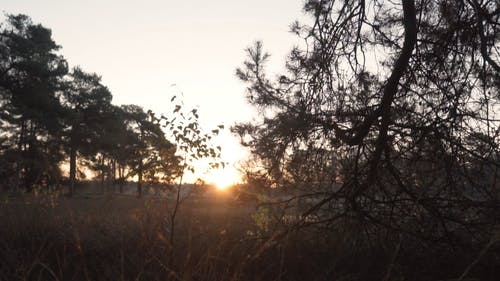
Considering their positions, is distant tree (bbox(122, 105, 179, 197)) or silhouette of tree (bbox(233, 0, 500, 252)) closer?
silhouette of tree (bbox(233, 0, 500, 252))

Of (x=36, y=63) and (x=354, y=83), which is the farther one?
(x=36, y=63)

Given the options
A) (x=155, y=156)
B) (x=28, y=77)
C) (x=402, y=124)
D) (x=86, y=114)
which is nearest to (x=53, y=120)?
(x=28, y=77)

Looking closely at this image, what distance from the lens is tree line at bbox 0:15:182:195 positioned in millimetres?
4359

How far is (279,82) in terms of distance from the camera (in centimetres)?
384

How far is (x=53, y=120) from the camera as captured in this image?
18719 mm

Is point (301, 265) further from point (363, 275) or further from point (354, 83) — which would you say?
point (354, 83)

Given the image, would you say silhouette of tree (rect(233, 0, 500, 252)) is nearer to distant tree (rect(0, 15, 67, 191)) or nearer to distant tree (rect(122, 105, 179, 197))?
distant tree (rect(122, 105, 179, 197))

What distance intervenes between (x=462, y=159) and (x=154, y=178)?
315 cm

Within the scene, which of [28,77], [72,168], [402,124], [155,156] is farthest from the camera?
[72,168]

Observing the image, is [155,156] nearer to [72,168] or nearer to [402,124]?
[402,124]

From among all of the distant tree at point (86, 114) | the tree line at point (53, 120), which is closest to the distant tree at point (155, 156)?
the tree line at point (53, 120)

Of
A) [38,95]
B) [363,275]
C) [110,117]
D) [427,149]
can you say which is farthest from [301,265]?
[110,117]

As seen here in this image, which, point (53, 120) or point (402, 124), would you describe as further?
point (53, 120)

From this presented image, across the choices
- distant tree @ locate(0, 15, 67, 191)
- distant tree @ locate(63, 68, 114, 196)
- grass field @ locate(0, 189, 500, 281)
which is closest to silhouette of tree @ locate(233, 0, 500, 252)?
grass field @ locate(0, 189, 500, 281)
